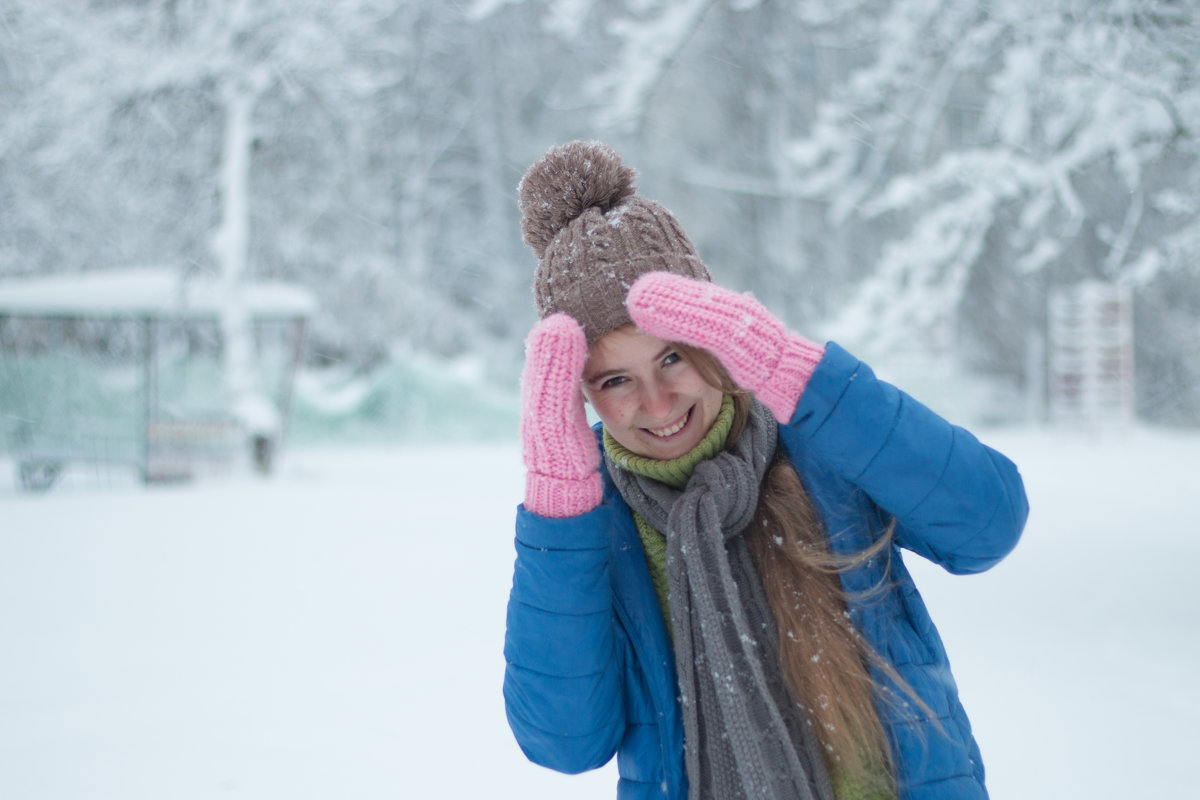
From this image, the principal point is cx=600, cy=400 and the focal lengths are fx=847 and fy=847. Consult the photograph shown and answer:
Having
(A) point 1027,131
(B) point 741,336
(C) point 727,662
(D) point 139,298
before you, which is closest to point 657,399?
(B) point 741,336

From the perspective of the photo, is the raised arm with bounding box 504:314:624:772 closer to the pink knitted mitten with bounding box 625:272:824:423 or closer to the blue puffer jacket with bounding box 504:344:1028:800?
the blue puffer jacket with bounding box 504:344:1028:800

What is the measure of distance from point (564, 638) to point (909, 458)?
1.96 ft

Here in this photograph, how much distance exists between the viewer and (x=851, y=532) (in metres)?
1.39

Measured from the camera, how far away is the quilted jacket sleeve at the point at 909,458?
123 cm

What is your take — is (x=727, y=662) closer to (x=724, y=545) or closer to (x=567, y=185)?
(x=724, y=545)

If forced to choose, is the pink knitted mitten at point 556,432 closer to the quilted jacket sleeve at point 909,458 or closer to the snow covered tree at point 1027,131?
the quilted jacket sleeve at point 909,458

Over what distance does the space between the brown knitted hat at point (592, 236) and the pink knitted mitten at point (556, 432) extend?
106mm

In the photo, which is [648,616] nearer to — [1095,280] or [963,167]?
[963,167]

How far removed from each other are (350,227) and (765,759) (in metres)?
16.5

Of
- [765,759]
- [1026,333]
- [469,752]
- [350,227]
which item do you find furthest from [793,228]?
[765,759]

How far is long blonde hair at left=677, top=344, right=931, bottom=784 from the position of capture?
1326 millimetres

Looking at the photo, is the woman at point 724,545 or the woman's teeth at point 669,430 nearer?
the woman at point 724,545

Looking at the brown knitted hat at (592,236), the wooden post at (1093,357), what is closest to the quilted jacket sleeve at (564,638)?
the brown knitted hat at (592,236)

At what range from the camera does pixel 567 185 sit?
156 centimetres
